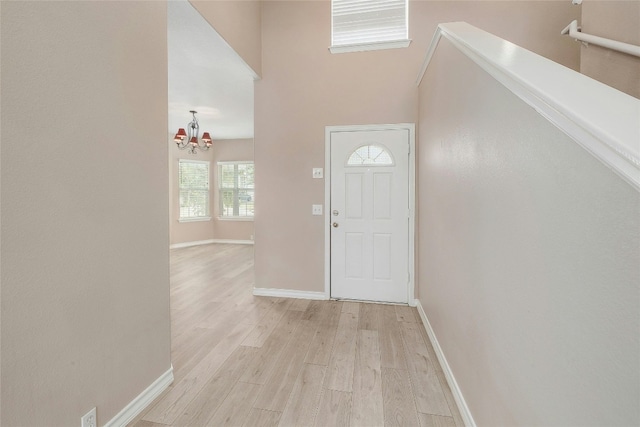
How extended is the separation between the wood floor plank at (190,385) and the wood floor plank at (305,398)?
1.89 feet

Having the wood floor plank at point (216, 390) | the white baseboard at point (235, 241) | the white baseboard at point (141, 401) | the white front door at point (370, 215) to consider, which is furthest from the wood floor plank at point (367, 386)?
the white baseboard at point (235, 241)

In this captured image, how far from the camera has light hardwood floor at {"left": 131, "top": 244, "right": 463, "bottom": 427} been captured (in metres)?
1.59

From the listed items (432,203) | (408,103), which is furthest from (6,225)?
(408,103)

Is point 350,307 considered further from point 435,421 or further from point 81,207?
point 81,207

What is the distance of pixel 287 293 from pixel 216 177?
495 cm

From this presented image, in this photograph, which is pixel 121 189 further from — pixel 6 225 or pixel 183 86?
pixel 183 86

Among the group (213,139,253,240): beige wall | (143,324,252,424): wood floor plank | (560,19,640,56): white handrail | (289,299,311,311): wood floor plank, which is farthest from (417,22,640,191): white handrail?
(213,139,253,240): beige wall

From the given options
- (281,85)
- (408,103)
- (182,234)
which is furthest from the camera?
(182,234)

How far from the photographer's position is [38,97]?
108 cm

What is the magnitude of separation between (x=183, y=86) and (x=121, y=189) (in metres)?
3.12

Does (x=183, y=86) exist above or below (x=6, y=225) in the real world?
above

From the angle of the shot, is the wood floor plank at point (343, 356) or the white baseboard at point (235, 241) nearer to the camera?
the wood floor plank at point (343, 356)

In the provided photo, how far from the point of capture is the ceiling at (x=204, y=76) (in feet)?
8.08

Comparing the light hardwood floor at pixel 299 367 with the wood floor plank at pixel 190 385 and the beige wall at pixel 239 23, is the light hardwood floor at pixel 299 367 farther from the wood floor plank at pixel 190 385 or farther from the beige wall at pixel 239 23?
the beige wall at pixel 239 23
